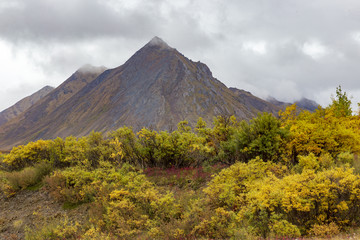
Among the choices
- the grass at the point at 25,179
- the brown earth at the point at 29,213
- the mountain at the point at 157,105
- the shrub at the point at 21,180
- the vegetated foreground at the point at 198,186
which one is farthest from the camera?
the mountain at the point at 157,105

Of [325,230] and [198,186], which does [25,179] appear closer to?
[198,186]

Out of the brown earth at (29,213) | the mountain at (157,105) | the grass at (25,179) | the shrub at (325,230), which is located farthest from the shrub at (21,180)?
the mountain at (157,105)

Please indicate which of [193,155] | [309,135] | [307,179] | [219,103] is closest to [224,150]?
[193,155]

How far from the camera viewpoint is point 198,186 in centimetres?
1557

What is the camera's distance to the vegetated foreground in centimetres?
787

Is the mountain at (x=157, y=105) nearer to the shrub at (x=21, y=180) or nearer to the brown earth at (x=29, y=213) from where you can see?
the shrub at (x=21, y=180)

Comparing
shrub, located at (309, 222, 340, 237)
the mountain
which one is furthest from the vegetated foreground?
the mountain

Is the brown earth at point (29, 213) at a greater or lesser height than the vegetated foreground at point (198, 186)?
lesser

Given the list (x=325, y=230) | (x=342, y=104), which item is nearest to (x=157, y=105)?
(x=342, y=104)

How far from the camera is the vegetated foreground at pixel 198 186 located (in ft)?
25.8

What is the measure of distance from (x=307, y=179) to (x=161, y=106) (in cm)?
14250

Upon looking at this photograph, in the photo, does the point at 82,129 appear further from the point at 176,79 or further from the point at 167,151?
the point at 167,151

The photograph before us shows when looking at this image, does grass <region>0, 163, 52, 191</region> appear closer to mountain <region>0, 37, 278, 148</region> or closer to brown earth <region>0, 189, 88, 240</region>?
brown earth <region>0, 189, 88, 240</region>

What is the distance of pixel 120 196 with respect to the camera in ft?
41.1
